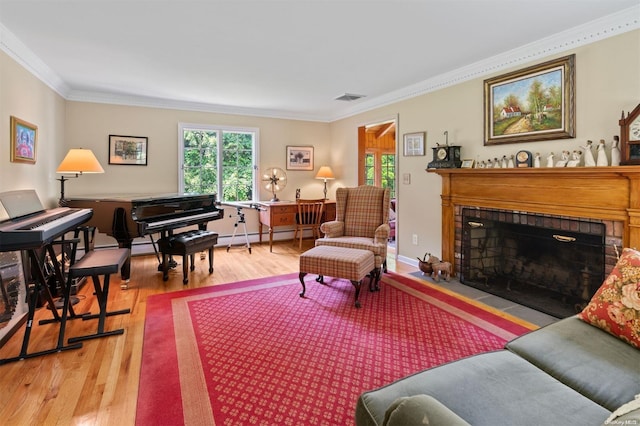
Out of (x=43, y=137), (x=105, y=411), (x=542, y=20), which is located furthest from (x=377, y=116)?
(x=105, y=411)

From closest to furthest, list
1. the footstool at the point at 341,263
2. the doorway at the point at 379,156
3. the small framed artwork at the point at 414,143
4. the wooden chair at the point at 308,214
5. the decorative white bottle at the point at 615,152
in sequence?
the decorative white bottle at the point at 615,152, the footstool at the point at 341,263, the small framed artwork at the point at 414,143, the wooden chair at the point at 308,214, the doorway at the point at 379,156

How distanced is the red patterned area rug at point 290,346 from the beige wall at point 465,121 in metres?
1.19

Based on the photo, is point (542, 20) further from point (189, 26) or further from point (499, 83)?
point (189, 26)

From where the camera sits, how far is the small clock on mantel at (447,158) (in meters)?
3.87

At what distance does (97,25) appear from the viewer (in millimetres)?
2715

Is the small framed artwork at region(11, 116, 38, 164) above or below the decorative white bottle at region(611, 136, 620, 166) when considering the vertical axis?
above

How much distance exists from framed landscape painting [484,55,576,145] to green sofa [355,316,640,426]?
2110 millimetres

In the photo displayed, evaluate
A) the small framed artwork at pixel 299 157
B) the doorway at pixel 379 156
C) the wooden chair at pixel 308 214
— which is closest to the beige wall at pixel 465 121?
the small framed artwork at pixel 299 157

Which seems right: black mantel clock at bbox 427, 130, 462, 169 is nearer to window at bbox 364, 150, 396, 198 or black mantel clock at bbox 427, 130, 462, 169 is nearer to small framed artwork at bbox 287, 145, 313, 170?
small framed artwork at bbox 287, 145, 313, 170

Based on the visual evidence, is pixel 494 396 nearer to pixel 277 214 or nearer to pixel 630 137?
pixel 630 137

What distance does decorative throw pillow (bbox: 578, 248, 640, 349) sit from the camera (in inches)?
58.7

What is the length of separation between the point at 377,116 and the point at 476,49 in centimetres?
207

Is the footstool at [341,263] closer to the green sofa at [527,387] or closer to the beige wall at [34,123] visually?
the green sofa at [527,387]

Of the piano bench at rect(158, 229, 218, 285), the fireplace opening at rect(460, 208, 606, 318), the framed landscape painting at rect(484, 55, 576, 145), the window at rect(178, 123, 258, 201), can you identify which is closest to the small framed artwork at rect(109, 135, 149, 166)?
the window at rect(178, 123, 258, 201)
